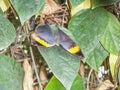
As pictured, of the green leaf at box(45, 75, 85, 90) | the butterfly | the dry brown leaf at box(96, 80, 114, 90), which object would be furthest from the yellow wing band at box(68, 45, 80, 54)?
the dry brown leaf at box(96, 80, 114, 90)

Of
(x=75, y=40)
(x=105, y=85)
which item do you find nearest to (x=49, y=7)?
(x=75, y=40)

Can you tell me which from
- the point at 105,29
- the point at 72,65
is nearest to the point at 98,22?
the point at 105,29

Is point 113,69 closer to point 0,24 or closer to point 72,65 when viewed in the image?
point 72,65

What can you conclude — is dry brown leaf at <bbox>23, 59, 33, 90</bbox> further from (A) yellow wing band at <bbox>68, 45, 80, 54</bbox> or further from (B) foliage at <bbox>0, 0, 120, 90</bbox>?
(A) yellow wing band at <bbox>68, 45, 80, 54</bbox>

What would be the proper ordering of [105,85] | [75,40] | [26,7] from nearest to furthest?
[26,7] < [75,40] < [105,85]

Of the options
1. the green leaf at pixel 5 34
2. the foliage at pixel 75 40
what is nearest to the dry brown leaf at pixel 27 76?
the foliage at pixel 75 40

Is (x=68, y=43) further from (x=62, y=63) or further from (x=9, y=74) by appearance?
(x=9, y=74)
